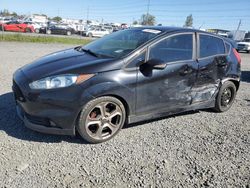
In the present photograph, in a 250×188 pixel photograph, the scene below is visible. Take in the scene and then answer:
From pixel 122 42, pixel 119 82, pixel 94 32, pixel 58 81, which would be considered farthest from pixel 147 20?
pixel 58 81

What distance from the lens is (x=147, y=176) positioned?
3.03 metres

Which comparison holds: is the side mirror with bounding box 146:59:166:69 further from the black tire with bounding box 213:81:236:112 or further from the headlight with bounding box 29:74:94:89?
the black tire with bounding box 213:81:236:112

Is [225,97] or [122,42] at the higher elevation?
[122,42]

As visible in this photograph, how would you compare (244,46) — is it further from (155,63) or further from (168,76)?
(155,63)

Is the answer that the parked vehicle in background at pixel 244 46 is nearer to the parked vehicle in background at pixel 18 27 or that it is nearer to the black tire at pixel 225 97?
the black tire at pixel 225 97

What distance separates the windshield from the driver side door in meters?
0.25

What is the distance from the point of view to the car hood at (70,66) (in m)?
3.53

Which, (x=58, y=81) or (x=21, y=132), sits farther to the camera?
(x=21, y=132)

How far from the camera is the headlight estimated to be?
3.41 m

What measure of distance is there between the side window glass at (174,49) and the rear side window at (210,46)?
11.2 inches

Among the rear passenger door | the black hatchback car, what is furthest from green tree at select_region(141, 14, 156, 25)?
the black hatchback car

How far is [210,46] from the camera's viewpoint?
16.0ft

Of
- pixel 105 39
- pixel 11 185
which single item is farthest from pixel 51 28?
pixel 11 185

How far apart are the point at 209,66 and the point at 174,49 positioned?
0.86 metres
